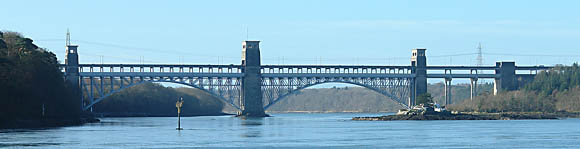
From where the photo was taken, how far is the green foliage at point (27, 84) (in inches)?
3573

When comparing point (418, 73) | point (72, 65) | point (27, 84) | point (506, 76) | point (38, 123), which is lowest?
point (38, 123)

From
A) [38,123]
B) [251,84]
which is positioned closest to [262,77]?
[251,84]

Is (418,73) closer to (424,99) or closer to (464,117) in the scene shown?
(424,99)

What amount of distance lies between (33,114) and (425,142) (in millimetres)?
40903

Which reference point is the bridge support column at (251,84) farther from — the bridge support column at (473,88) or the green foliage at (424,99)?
the bridge support column at (473,88)

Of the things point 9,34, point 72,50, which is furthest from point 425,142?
point 72,50

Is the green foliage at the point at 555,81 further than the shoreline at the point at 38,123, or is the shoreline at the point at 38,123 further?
the green foliage at the point at 555,81

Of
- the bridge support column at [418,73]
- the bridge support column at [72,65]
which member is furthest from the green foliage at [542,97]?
the bridge support column at [72,65]

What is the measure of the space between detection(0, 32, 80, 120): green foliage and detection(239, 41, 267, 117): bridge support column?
39.9 meters

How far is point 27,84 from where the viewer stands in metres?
95.6

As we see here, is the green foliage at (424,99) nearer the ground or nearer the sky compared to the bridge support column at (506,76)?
nearer the ground

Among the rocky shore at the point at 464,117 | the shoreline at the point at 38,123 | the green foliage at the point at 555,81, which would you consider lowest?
the rocky shore at the point at 464,117

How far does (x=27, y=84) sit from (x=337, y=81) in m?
73.7

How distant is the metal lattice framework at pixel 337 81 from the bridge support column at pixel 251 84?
1452 mm
